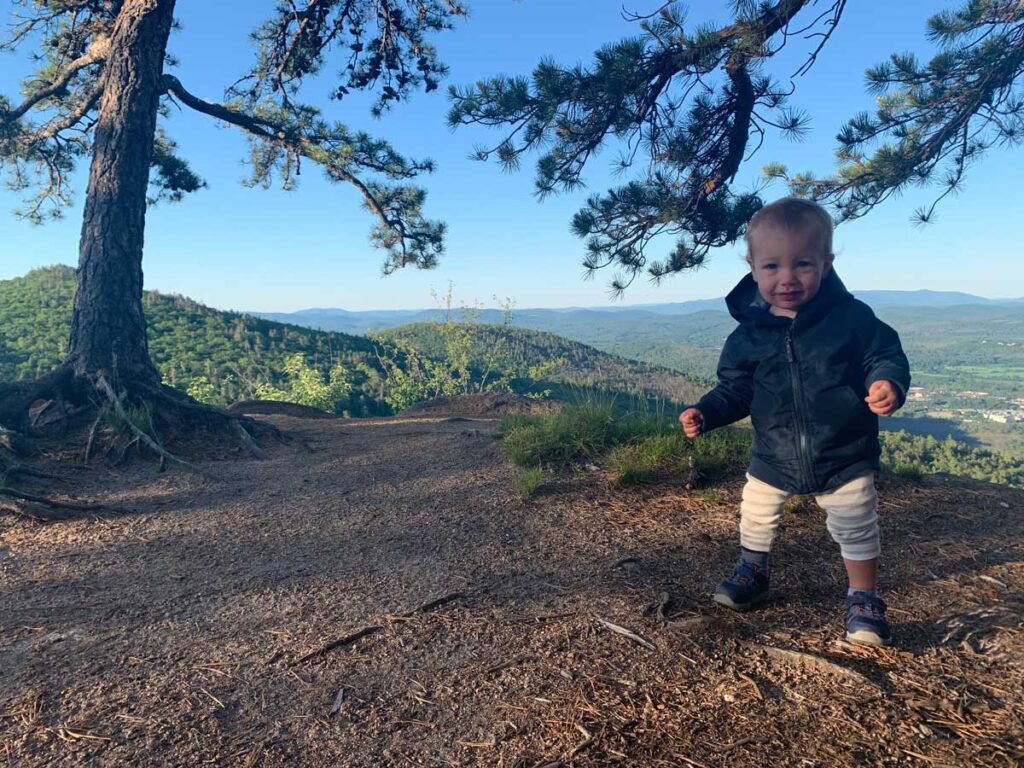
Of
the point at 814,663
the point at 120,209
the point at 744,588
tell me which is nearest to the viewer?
the point at 814,663

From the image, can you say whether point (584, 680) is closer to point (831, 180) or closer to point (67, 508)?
point (67, 508)

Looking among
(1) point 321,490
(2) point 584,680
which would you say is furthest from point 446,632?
(1) point 321,490

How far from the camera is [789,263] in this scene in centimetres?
223

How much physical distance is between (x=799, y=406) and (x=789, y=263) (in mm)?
549

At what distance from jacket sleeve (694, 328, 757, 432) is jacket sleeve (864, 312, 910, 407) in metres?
0.43

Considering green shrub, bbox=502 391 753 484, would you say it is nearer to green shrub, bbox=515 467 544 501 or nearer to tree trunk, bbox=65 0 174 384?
green shrub, bbox=515 467 544 501

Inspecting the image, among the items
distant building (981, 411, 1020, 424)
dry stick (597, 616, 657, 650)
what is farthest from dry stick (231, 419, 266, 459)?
distant building (981, 411, 1020, 424)

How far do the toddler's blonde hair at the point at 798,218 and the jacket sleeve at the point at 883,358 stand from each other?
356 mm

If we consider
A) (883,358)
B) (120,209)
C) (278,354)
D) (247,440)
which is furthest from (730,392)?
(278,354)

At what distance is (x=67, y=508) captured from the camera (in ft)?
12.3

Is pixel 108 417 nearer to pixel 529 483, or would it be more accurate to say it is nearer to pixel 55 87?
pixel 529 483

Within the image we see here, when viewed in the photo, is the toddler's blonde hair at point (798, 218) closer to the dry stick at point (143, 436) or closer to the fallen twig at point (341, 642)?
the fallen twig at point (341, 642)

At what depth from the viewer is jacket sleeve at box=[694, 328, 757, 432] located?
249 centimetres

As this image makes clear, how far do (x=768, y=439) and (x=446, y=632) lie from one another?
1.49 metres
